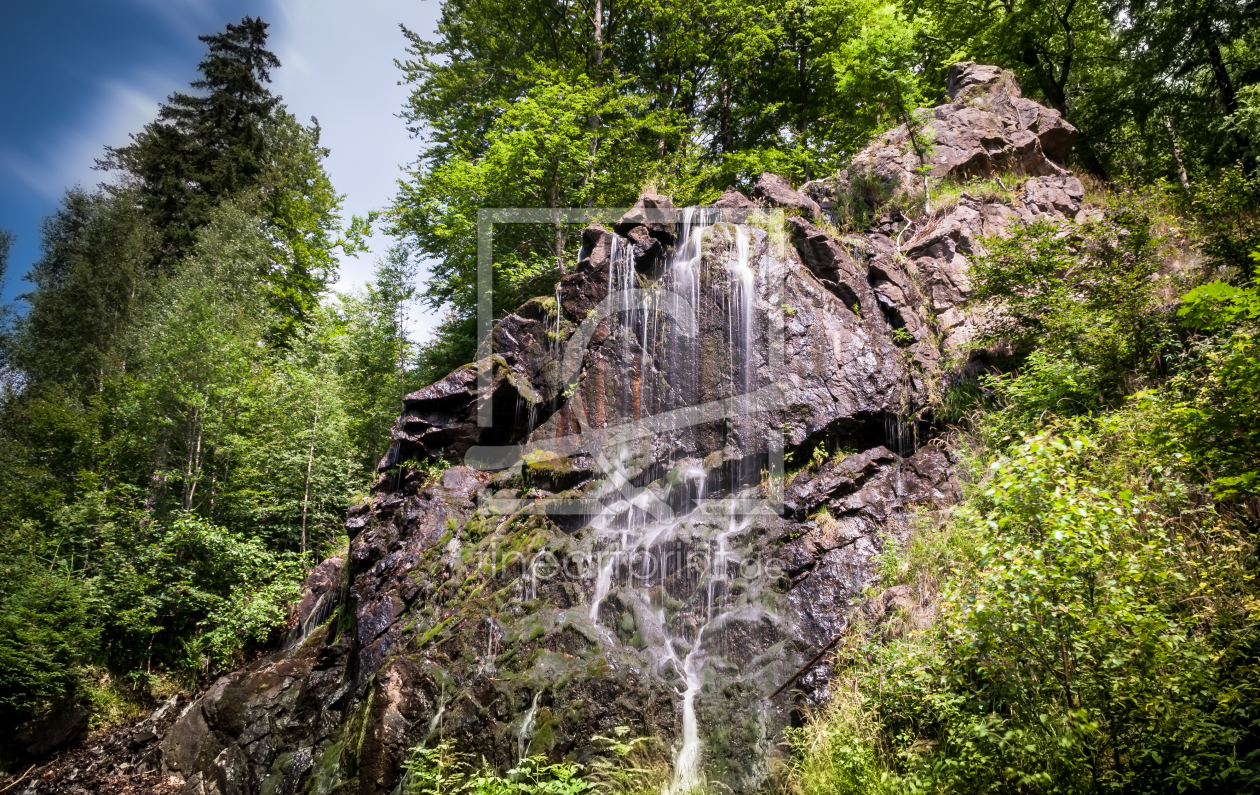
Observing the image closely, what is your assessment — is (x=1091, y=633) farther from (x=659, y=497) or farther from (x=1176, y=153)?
(x=1176, y=153)

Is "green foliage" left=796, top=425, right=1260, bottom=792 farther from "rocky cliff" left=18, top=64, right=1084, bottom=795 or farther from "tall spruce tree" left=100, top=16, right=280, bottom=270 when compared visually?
"tall spruce tree" left=100, top=16, right=280, bottom=270

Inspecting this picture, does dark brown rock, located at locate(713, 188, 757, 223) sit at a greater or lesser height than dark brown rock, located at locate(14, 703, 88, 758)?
greater

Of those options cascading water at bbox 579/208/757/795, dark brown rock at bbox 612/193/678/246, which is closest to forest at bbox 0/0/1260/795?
cascading water at bbox 579/208/757/795

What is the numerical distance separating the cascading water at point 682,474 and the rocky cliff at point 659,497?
1.5 inches

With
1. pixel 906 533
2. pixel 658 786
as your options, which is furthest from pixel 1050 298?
pixel 658 786

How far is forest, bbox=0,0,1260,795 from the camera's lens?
4.06 meters

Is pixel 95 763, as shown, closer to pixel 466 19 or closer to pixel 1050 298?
pixel 1050 298

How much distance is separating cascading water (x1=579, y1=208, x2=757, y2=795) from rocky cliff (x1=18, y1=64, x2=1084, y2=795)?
4 centimetres

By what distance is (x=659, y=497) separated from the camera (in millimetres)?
9727

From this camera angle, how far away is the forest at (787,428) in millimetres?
4059

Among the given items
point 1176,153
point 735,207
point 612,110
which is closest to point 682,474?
point 735,207

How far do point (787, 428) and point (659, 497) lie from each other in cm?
228

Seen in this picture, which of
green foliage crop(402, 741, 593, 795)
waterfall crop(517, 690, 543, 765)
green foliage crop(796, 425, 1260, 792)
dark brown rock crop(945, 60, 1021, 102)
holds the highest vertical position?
dark brown rock crop(945, 60, 1021, 102)

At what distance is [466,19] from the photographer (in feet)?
59.5
